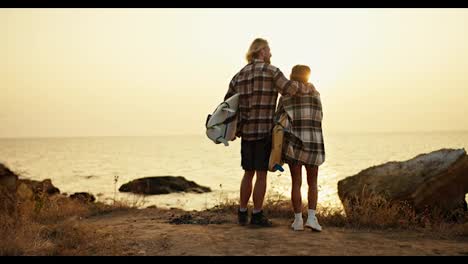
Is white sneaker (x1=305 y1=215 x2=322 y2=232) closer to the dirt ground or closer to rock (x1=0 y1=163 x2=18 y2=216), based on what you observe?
the dirt ground

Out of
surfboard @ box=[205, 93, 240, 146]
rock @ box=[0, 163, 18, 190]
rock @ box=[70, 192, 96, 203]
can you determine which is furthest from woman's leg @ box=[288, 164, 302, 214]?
rock @ box=[70, 192, 96, 203]

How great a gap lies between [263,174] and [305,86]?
1.37 m

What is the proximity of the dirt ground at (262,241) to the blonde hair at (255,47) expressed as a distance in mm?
2474

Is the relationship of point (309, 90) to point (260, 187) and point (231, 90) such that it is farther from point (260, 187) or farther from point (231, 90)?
point (260, 187)

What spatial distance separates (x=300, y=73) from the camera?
632 cm

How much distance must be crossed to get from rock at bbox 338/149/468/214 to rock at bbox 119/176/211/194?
69.5 ft

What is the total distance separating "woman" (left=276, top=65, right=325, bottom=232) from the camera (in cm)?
624

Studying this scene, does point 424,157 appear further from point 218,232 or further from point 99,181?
point 99,181

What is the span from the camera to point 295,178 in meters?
6.30

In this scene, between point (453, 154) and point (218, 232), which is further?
point (453, 154)

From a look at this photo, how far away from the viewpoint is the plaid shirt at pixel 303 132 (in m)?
6.23

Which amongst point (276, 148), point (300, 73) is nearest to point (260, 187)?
point (276, 148)
